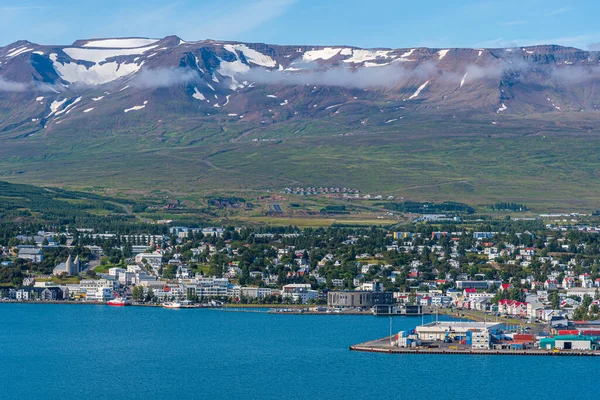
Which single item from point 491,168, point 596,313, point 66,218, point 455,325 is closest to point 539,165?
point 491,168

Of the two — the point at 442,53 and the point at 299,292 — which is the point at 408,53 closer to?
the point at 442,53

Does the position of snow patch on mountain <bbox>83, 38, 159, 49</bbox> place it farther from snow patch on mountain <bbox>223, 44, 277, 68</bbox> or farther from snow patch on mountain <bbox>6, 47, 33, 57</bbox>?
snow patch on mountain <bbox>223, 44, 277, 68</bbox>

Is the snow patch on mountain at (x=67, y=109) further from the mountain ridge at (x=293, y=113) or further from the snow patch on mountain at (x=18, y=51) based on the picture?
the snow patch on mountain at (x=18, y=51)

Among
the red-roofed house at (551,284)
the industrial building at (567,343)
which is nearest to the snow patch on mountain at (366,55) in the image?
the red-roofed house at (551,284)

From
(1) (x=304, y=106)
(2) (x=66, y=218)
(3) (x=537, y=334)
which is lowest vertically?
(3) (x=537, y=334)

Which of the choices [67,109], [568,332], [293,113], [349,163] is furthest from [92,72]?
[568,332]

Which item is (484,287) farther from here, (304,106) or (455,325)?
(304,106)

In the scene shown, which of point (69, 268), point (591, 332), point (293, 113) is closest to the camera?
point (591, 332)
